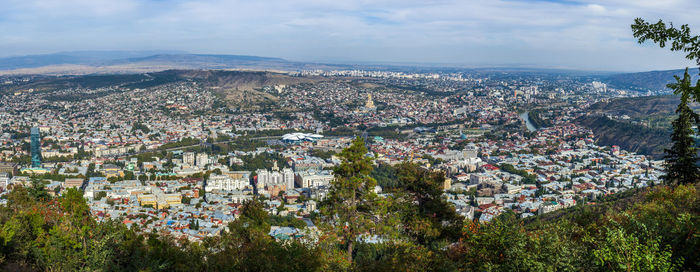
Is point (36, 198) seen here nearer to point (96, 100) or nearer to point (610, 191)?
point (610, 191)

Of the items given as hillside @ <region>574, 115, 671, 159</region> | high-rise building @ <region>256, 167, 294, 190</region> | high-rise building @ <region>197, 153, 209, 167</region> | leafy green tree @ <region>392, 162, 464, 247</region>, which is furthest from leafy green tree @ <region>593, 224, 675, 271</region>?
hillside @ <region>574, 115, 671, 159</region>

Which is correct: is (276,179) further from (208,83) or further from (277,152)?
(208,83)

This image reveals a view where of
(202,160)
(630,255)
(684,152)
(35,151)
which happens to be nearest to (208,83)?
(35,151)

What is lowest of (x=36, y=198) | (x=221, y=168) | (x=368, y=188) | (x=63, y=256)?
(x=221, y=168)

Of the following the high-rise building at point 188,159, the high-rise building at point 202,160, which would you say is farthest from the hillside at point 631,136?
the high-rise building at point 188,159

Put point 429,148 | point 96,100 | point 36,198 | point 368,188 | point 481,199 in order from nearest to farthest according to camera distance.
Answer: point 368,188
point 36,198
point 481,199
point 429,148
point 96,100

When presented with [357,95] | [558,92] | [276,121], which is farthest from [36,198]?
[558,92]

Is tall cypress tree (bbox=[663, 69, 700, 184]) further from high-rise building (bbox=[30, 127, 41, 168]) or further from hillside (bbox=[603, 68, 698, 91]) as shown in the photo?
hillside (bbox=[603, 68, 698, 91])

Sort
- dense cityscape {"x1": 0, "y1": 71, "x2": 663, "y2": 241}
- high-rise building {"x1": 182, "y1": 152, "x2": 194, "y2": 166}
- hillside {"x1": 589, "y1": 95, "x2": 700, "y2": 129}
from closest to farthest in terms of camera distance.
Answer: dense cityscape {"x1": 0, "y1": 71, "x2": 663, "y2": 241}
high-rise building {"x1": 182, "y1": 152, "x2": 194, "y2": 166}
hillside {"x1": 589, "y1": 95, "x2": 700, "y2": 129}
